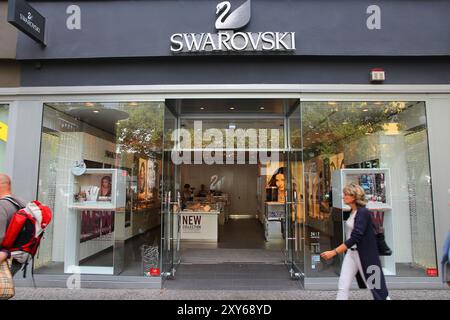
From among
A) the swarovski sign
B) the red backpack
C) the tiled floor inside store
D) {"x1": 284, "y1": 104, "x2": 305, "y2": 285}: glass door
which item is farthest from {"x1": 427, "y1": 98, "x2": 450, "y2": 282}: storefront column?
the red backpack

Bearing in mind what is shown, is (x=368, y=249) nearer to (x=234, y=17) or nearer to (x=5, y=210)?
(x=5, y=210)

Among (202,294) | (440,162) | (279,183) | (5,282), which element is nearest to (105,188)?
(202,294)

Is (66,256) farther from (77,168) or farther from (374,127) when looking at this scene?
(374,127)

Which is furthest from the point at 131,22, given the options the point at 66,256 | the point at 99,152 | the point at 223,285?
the point at 223,285

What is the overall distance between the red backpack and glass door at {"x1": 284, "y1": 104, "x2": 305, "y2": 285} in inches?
171

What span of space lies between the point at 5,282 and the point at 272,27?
5350mm

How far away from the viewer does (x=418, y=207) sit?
581 centimetres

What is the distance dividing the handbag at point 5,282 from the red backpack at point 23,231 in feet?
0.42

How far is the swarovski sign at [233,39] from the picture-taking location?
5.53 metres

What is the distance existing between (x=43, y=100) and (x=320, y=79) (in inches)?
203

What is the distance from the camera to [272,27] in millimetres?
5641

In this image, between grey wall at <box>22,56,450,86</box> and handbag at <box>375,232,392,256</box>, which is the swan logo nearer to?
grey wall at <box>22,56,450,86</box>

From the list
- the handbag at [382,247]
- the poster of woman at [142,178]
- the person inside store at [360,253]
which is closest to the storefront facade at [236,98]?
the poster of woman at [142,178]
